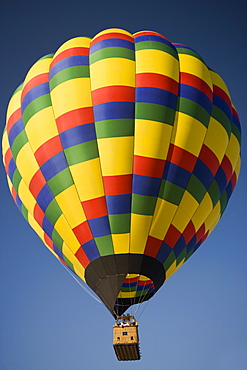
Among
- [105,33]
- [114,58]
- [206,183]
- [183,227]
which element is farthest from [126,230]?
[105,33]

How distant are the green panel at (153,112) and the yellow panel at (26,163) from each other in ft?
7.73

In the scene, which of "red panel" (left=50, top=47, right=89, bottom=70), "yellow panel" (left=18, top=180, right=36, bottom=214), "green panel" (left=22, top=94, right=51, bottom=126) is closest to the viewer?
"green panel" (left=22, top=94, right=51, bottom=126)

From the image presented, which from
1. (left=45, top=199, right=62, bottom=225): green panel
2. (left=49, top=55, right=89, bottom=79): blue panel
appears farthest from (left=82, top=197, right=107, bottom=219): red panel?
(left=49, top=55, right=89, bottom=79): blue panel

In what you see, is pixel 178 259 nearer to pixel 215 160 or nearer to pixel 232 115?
pixel 215 160

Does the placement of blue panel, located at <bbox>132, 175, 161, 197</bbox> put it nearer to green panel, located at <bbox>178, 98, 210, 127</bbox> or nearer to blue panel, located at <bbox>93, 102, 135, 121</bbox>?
blue panel, located at <bbox>93, 102, 135, 121</bbox>

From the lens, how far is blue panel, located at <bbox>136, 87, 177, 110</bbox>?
1082 centimetres

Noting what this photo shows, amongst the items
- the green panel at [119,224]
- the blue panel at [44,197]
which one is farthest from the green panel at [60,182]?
the green panel at [119,224]

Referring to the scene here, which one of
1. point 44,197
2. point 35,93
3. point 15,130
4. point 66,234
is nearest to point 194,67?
point 35,93

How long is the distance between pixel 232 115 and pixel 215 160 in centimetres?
157

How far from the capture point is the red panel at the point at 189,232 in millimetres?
11039

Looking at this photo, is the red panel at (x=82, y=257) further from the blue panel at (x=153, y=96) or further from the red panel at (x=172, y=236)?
the blue panel at (x=153, y=96)

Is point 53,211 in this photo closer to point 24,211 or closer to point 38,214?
point 38,214

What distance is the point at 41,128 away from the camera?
11.1m

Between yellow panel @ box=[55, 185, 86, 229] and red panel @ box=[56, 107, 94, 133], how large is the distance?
1214mm
